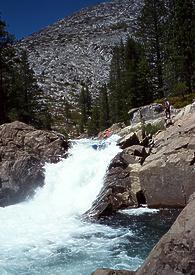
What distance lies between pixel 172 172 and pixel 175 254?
14.4 m

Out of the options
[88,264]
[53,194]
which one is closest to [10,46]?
[53,194]

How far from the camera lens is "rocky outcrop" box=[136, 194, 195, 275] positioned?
28.4 ft

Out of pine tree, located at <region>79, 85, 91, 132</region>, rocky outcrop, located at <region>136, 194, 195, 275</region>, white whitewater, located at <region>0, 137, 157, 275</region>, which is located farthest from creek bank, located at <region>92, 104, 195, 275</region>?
pine tree, located at <region>79, 85, 91, 132</region>

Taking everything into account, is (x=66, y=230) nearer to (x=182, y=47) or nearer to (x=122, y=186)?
(x=122, y=186)

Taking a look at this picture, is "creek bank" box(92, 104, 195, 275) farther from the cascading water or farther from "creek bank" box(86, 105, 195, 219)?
the cascading water

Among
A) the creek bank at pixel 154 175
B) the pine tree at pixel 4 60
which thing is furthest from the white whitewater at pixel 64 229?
the pine tree at pixel 4 60

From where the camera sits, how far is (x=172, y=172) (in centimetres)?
2303

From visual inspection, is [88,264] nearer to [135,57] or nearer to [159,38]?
[159,38]

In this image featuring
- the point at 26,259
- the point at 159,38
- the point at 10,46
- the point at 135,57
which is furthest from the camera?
the point at 135,57

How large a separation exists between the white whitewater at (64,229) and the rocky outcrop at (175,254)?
676cm

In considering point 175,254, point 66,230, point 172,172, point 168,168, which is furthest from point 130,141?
point 175,254

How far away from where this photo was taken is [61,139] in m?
34.0

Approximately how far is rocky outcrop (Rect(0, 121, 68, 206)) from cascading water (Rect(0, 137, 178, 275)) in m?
0.85

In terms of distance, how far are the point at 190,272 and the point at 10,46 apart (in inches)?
1801
